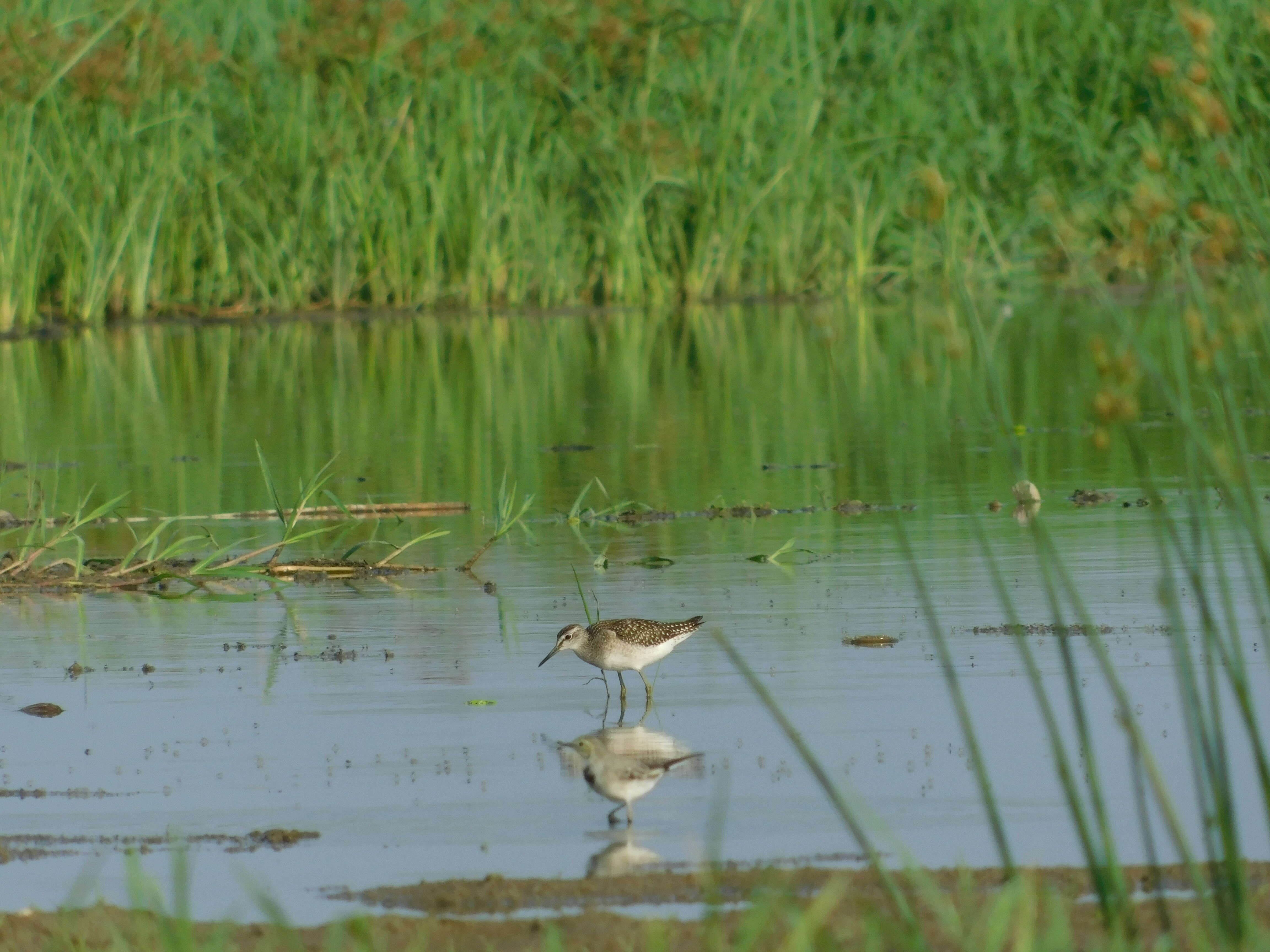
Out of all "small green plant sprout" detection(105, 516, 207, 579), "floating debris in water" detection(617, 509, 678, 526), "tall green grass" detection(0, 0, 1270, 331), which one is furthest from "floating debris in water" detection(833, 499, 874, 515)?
"tall green grass" detection(0, 0, 1270, 331)

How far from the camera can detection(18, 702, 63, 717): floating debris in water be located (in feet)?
21.1

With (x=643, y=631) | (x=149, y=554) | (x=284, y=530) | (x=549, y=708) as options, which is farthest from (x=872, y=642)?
(x=149, y=554)

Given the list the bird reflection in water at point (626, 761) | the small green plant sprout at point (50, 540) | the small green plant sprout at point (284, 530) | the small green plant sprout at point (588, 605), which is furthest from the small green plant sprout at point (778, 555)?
the bird reflection in water at point (626, 761)

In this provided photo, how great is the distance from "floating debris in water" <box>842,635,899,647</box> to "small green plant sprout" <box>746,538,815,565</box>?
1.39 meters

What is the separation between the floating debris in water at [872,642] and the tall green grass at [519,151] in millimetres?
12576

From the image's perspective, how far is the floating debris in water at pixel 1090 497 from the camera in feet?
32.8

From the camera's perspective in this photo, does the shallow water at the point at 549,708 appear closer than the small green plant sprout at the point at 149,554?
Yes

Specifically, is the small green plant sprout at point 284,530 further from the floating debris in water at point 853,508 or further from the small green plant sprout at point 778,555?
the floating debris in water at point 853,508

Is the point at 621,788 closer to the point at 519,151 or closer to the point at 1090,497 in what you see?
the point at 1090,497

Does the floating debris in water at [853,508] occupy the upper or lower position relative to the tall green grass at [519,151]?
lower

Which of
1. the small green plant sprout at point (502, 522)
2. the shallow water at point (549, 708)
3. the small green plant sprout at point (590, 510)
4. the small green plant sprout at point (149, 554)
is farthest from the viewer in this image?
the small green plant sprout at point (590, 510)

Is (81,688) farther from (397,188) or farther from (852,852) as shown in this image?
(397,188)

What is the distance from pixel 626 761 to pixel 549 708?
84 centimetres

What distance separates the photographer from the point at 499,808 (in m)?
5.38
